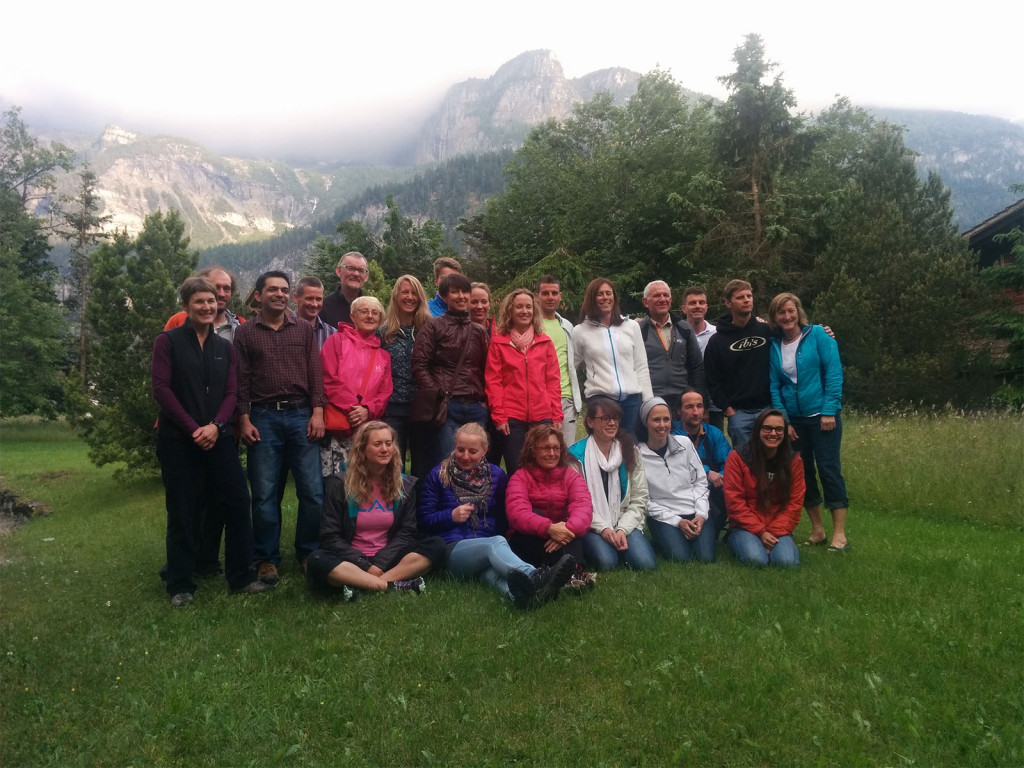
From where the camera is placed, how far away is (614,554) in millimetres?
5637

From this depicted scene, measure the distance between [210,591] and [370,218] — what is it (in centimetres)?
16416

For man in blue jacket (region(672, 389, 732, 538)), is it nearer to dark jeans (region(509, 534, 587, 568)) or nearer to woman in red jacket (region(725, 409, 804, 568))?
woman in red jacket (region(725, 409, 804, 568))

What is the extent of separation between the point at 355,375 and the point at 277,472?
3.38 ft

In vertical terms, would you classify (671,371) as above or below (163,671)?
above

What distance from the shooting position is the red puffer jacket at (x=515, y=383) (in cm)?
589

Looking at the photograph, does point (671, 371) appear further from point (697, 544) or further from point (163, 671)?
point (163, 671)

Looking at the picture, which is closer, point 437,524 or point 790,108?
point 437,524

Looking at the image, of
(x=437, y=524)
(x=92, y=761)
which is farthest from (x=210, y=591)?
(x=92, y=761)

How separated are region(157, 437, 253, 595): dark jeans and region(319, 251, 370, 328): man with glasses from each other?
5.75ft

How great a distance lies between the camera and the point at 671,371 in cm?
689

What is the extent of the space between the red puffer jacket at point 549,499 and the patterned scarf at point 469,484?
0.68 feet

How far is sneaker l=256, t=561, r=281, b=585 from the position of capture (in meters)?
5.48

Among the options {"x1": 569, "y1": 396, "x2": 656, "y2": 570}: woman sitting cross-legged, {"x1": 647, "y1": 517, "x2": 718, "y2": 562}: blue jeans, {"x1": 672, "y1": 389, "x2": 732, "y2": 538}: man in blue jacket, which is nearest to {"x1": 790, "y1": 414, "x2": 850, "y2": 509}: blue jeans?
{"x1": 672, "y1": 389, "x2": 732, "y2": 538}: man in blue jacket

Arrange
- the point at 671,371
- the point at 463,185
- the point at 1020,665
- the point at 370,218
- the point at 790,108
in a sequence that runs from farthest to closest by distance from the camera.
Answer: the point at 370,218, the point at 463,185, the point at 790,108, the point at 671,371, the point at 1020,665
